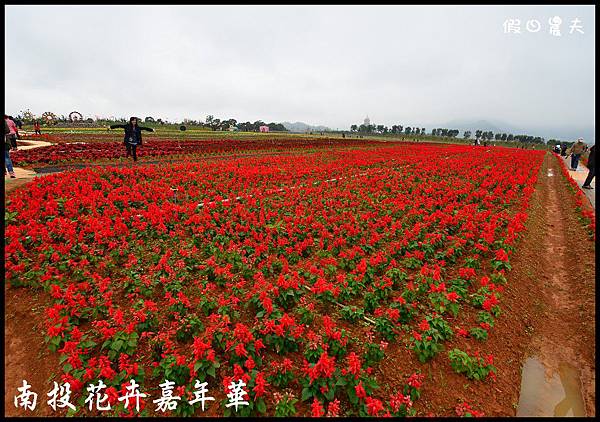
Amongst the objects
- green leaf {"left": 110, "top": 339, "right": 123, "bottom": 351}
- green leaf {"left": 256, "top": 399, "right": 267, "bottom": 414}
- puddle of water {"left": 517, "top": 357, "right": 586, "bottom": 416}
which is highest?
green leaf {"left": 110, "top": 339, "right": 123, "bottom": 351}

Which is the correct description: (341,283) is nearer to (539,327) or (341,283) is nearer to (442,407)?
(442,407)

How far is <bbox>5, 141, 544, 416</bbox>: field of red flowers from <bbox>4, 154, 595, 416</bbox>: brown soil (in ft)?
0.50

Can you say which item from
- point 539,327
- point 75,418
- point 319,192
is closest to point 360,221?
point 319,192

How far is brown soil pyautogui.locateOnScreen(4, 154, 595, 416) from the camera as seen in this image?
3881mm

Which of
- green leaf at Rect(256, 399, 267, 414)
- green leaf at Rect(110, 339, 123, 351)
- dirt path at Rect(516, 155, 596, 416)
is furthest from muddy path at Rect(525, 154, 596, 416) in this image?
green leaf at Rect(110, 339, 123, 351)

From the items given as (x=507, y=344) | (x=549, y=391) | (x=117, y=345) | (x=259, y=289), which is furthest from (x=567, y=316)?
(x=117, y=345)

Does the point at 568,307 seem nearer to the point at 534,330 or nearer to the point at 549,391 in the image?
the point at 534,330

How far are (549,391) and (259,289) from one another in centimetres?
457

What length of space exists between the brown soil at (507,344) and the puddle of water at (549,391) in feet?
0.32

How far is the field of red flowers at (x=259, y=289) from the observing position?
379 centimetres

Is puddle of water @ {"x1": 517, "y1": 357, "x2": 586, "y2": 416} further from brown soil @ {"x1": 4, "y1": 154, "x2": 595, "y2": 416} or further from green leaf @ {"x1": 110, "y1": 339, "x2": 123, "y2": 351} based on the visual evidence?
green leaf @ {"x1": 110, "y1": 339, "x2": 123, "y2": 351}

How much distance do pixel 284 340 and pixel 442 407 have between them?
2204 mm

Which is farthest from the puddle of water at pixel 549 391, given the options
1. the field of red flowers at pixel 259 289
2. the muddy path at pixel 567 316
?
the field of red flowers at pixel 259 289

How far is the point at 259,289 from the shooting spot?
5480mm
